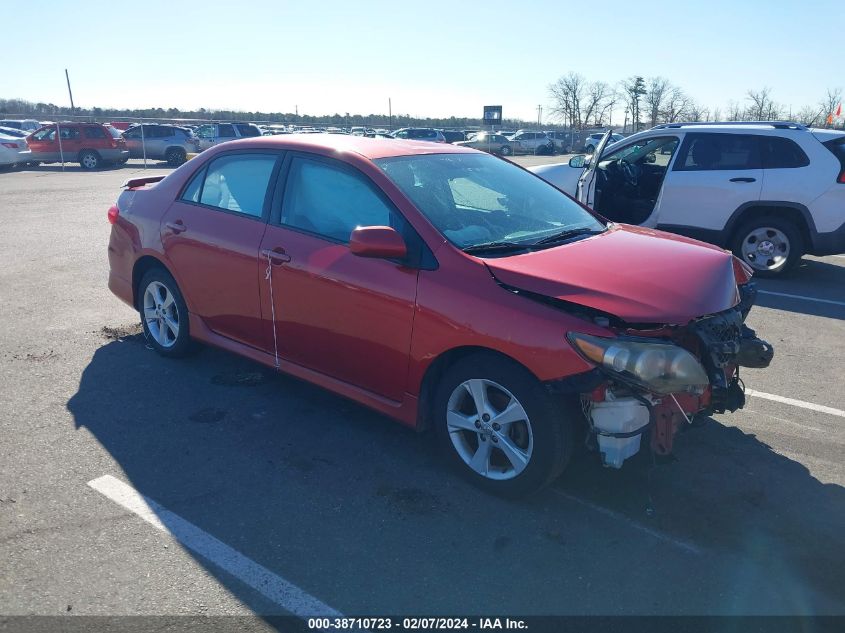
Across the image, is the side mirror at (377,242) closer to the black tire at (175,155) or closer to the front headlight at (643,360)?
the front headlight at (643,360)

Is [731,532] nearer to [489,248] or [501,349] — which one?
[501,349]

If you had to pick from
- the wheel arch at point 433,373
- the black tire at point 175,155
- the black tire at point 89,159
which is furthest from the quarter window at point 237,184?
the black tire at point 175,155

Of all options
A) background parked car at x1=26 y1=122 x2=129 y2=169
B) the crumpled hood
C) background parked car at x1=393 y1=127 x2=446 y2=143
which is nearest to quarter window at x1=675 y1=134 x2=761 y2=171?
the crumpled hood

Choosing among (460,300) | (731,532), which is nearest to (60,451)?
(460,300)

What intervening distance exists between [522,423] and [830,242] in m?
6.61

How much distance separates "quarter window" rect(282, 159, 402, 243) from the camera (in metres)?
4.06

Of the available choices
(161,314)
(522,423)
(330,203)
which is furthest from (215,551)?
(161,314)

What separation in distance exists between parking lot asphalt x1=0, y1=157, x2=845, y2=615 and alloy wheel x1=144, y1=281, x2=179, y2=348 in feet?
0.68

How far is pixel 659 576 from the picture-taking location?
3.05 m

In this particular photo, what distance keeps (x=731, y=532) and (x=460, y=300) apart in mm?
1717

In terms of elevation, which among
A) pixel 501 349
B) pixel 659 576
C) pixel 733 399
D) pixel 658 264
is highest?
pixel 658 264

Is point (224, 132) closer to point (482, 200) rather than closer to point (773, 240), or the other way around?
point (773, 240)

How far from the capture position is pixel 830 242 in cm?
832

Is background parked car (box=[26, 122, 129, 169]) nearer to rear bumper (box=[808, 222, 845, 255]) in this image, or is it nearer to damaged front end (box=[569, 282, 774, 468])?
rear bumper (box=[808, 222, 845, 255])
